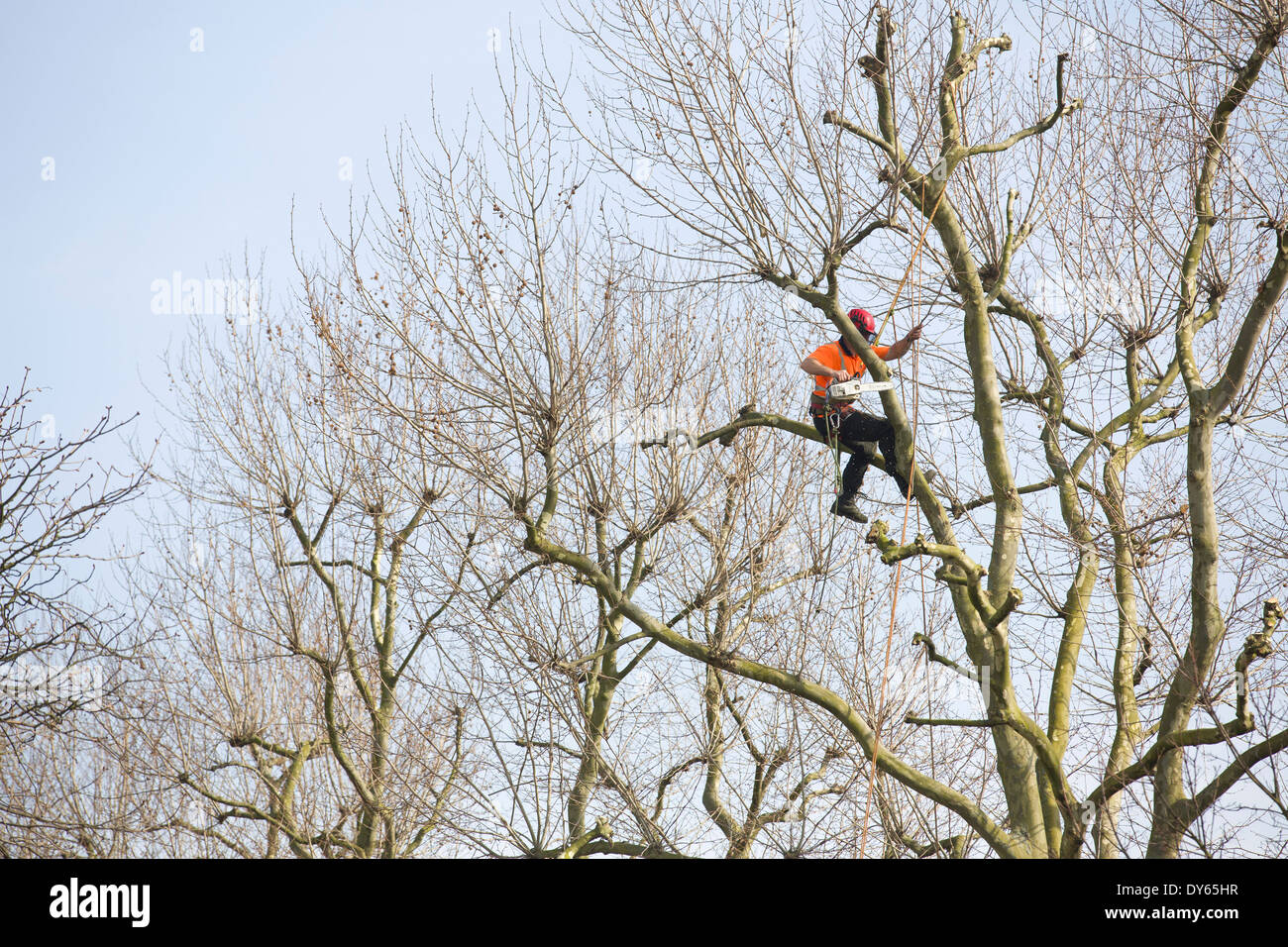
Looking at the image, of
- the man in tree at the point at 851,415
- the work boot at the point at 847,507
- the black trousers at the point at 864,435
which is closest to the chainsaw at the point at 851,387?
the man in tree at the point at 851,415

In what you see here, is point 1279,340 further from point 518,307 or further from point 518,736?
point 518,736

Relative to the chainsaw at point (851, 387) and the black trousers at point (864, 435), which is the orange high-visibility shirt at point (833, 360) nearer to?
the black trousers at point (864, 435)

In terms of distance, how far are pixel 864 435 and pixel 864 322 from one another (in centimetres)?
81

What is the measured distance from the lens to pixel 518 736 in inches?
346

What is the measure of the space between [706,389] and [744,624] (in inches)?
94.6

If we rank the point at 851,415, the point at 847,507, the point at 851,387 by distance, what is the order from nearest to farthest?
the point at 851,387
the point at 851,415
the point at 847,507

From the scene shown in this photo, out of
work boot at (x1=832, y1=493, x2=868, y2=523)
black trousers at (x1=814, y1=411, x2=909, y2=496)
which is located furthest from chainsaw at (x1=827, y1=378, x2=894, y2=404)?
work boot at (x1=832, y1=493, x2=868, y2=523)

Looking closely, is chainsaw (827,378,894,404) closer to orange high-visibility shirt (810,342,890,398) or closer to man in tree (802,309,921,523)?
man in tree (802,309,921,523)

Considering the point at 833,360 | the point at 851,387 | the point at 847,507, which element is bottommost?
the point at 847,507

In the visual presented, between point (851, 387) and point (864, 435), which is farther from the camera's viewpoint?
point (864, 435)

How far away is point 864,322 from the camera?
26.9ft

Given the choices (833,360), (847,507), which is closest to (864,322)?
(833,360)

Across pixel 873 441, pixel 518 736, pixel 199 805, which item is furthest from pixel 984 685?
pixel 199 805

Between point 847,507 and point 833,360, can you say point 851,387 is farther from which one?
point 847,507
